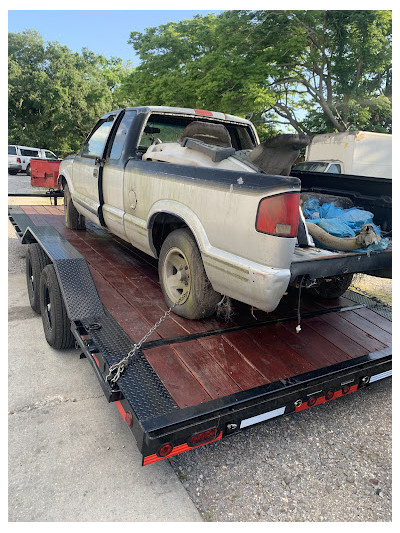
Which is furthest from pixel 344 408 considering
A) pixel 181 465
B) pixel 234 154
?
pixel 234 154

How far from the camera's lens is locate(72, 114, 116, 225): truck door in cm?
453

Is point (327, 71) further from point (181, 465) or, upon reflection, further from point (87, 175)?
point (181, 465)

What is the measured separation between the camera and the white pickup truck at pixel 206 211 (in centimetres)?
229

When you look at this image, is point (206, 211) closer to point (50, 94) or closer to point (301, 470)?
point (301, 470)

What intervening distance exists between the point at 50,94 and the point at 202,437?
→ 118 feet

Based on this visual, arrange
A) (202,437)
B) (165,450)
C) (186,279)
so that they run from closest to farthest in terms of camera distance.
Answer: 1. (165,450)
2. (202,437)
3. (186,279)

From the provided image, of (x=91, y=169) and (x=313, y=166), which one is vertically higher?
(x=313, y=166)

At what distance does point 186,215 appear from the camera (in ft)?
9.38

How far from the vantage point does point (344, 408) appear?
321 centimetres

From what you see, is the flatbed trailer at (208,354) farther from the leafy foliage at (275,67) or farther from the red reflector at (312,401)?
the leafy foliage at (275,67)

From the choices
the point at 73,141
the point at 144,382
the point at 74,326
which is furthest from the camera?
the point at 73,141

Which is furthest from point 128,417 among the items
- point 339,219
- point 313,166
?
point 313,166

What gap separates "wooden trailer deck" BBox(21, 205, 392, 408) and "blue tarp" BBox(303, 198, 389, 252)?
2.55 ft

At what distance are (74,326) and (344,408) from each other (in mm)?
2313
